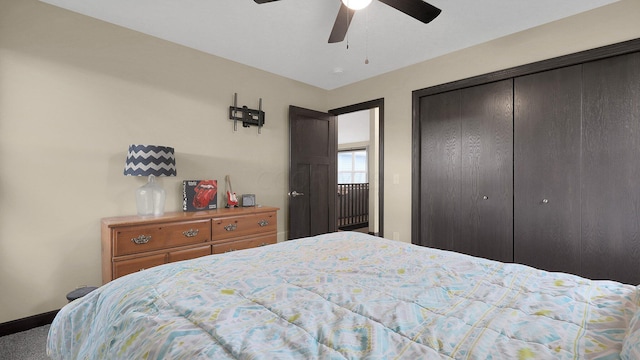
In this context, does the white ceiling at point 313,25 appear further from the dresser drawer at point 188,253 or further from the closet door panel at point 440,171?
the dresser drawer at point 188,253

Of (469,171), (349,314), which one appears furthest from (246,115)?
(349,314)

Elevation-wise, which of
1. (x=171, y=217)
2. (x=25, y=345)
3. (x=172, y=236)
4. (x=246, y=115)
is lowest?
(x=25, y=345)

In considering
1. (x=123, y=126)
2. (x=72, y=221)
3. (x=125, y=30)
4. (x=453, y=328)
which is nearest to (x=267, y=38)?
(x=125, y=30)

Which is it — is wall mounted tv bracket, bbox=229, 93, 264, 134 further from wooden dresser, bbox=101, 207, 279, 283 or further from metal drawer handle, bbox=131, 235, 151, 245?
metal drawer handle, bbox=131, 235, 151, 245

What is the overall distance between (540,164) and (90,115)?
155 inches

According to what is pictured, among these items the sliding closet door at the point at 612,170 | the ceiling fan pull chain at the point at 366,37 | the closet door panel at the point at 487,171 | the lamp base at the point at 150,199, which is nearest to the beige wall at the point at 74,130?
the lamp base at the point at 150,199

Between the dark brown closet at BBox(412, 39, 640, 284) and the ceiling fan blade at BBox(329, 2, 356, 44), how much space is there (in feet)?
4.96

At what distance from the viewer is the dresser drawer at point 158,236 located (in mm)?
2207

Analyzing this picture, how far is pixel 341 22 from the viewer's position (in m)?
2.08

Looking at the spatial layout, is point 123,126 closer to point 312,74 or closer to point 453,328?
point 312,74

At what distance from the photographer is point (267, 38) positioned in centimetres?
282

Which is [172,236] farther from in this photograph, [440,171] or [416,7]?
[440,171]

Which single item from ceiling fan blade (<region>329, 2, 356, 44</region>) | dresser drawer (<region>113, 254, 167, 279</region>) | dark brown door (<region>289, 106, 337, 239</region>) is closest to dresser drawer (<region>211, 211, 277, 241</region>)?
dresser drawer (<region>113, 254, 167, 279</region>)

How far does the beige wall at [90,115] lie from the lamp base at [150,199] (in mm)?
151
